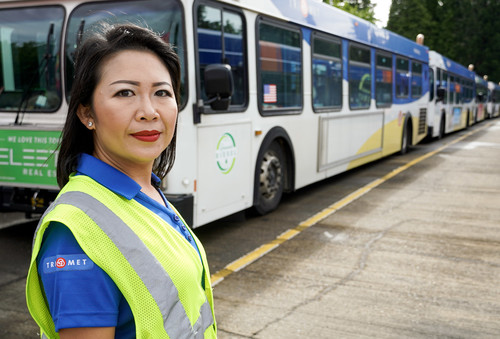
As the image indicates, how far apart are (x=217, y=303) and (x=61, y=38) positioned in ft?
10.7

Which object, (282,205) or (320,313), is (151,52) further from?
(282,205)

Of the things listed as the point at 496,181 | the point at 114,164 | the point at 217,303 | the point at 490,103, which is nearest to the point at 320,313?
the point at 217,303

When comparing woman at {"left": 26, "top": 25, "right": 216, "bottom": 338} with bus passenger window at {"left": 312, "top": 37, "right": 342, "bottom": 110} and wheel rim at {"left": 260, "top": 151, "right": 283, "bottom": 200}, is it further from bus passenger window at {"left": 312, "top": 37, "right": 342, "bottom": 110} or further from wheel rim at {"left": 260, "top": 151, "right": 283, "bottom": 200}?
bus passenger window at {"left": 312, "top": 37, "right": 342, "bottom": 110}

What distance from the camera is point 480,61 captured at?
252 feet

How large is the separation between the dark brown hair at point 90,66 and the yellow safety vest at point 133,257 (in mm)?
132

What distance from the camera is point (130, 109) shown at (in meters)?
1.40

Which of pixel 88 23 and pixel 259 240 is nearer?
pixel 88 23

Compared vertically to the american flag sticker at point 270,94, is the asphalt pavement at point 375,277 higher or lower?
lower

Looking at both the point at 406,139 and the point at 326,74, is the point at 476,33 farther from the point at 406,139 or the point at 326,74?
the point at 326,74

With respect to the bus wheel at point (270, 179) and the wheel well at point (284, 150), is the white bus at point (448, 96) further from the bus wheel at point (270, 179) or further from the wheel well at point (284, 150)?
the bus wheel at point (270, 179)

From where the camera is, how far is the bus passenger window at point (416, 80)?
1555cm

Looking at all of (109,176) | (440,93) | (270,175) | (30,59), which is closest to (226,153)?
(270,175)

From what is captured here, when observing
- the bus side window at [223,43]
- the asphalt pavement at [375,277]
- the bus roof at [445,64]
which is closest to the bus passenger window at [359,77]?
the asphalt pavement at [375,277]

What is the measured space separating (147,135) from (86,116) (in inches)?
6.5
